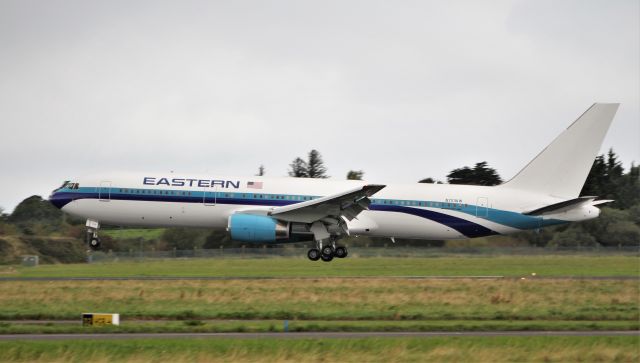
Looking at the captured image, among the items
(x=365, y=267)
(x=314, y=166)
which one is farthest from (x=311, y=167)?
(x=365, y=267)

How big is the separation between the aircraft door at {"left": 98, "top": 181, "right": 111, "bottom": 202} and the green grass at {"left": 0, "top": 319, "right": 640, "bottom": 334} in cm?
1370

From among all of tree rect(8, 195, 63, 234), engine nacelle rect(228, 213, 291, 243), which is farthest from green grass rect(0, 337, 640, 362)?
tree rect(8, 195, 63, 234)

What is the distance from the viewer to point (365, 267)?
4169 cm

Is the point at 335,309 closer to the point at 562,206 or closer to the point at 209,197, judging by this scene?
the point at 209,197

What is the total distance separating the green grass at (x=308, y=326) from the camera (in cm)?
2113

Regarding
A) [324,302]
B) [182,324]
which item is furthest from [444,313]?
[182,324]

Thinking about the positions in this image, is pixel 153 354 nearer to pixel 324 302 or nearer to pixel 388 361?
pixel 388 361

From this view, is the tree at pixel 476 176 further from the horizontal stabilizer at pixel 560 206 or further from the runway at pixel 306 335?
the runway at pixel 306 335

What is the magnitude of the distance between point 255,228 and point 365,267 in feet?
27.7

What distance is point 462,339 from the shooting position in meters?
19.3

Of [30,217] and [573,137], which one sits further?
[30,217]

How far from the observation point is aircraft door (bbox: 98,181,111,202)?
3691 centimetres

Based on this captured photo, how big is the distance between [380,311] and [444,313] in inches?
73.0

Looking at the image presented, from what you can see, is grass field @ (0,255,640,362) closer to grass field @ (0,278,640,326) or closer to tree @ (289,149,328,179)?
grass field @ (0,278,640,326)
